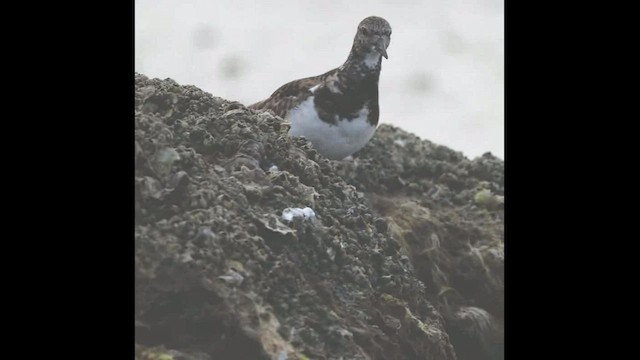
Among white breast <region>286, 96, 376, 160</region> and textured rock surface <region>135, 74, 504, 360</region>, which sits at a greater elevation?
white breast <region>286, 96, 376, 160</region>

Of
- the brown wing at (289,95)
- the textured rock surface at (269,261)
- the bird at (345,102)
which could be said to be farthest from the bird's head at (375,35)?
the textured rock surface at (269,261)

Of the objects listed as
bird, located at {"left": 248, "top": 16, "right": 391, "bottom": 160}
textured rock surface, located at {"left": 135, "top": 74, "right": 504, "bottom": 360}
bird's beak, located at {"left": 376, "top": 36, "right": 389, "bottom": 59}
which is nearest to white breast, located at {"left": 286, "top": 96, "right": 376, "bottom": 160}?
bird, located at {"left": 248, "top": 16, "right": 391, "bottom": 160}

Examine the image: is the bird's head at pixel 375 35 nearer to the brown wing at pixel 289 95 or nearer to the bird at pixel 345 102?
the bird at pixel 345 102

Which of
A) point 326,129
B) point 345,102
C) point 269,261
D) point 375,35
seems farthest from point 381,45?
point 269,261

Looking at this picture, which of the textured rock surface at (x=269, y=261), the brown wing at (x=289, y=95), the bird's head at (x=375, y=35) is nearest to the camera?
the textured rock surface at (x=269, y=261)

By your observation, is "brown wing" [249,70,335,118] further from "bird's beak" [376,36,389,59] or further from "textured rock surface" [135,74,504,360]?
"textured rock surface" [135,74,504,360]
